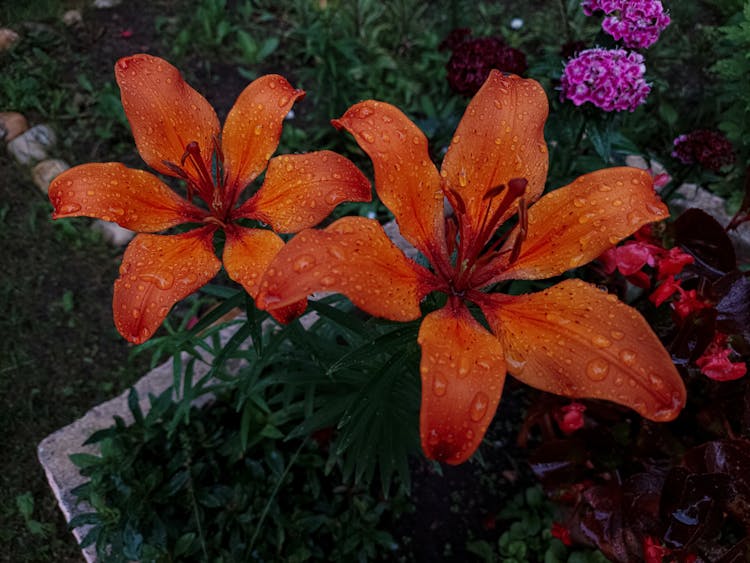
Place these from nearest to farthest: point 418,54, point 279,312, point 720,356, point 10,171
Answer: point 279,312 < point 720,356 < point 10,171 < point 418,54

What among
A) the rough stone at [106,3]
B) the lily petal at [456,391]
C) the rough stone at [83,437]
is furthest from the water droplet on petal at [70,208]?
the rough stone at [106,3]

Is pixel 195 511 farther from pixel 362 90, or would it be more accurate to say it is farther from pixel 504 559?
pixel 362 90

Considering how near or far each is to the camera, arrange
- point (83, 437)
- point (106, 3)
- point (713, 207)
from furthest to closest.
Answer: point (106, 3) → point (713, 207) → point (83, 437)

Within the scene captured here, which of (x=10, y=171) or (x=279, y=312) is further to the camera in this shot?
(x=10, y=171)

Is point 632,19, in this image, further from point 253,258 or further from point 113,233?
point 113,233

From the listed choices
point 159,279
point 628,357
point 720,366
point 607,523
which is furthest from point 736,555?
point 159,279

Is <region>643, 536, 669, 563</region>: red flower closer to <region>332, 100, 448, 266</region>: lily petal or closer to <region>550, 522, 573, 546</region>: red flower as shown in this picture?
<region>550, 522, 573, 546</region>: red flower

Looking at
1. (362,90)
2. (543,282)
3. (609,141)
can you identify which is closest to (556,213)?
(543,282)

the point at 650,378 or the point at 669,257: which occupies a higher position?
the point at 650,378

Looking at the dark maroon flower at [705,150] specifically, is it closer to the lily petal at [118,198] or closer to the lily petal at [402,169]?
the lily petal at [402,169]
